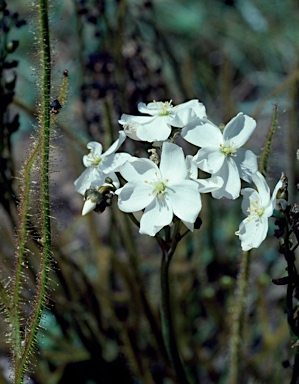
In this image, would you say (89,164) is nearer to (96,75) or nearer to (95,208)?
(95,208)


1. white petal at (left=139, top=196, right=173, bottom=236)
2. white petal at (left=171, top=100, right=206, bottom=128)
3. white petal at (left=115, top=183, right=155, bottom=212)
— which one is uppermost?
white petal at (left=171, top=100, right=206, bottom=128)

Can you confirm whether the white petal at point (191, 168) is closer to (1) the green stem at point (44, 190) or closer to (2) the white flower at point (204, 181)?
(2) the white flower at point (204, 181)

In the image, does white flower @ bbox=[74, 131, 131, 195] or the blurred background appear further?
the blurred background

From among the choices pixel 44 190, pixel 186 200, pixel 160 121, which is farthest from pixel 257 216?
pixel 44 190

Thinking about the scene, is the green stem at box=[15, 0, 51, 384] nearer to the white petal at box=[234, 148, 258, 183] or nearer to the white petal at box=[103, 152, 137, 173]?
the white petal at box=[103, 152, 137, 173]

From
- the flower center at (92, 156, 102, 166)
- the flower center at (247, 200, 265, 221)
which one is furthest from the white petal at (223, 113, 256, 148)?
the flower center at (92, 156, 102, 166)

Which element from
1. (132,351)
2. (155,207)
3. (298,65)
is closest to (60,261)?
(132,351)
